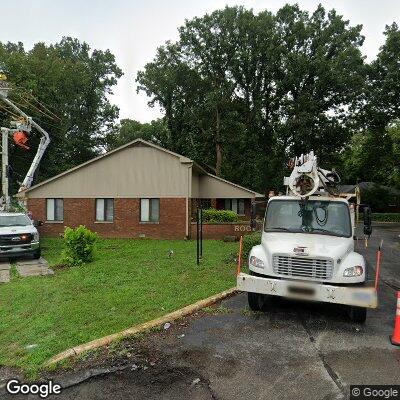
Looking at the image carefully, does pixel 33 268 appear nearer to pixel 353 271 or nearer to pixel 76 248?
pixel 76 248

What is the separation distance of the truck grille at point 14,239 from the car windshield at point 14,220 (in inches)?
53.8

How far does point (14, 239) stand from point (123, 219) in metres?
7.79

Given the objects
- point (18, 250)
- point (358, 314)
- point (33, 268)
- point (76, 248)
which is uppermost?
point (76, 248)

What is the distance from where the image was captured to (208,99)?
34188 mm

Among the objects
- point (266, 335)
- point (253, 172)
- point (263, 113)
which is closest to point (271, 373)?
point (266, 335)

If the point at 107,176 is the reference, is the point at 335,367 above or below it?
below

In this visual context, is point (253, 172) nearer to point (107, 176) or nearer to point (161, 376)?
point (107, 176)

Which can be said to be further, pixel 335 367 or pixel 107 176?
pixel 107 176

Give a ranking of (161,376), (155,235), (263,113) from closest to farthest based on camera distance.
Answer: (161,376) → (155,235) → (263,113)

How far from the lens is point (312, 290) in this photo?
6500 mm

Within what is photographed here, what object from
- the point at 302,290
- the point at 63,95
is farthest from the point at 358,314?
the point at 63,95

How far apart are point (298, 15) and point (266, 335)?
36744mm

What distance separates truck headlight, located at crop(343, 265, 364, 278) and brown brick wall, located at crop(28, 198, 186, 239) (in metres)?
14.8

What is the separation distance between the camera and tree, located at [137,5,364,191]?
33750 mm
